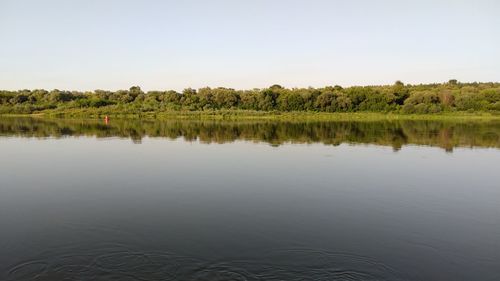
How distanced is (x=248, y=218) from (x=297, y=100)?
65.4 meters

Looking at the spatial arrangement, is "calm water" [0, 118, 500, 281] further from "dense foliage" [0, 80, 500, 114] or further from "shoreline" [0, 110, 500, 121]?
"dense foliage" [0, 80, 500, 114]

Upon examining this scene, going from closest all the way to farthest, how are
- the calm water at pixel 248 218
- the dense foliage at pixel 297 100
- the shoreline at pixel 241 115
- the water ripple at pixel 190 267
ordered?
the water ripple at pixel 190 267
the calm water at pixel 248 218
the shoreline at pixel 241 115
the dense foliage at pixel 297 100

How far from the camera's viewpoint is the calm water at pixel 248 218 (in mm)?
6613

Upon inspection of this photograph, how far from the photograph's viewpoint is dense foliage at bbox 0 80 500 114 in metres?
65.1

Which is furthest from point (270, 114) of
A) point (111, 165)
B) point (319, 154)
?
point (111, 165)

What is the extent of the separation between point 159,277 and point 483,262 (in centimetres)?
522

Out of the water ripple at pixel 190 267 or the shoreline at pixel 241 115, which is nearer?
the water ripple at pixel 190 267

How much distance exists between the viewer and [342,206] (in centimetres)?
1029

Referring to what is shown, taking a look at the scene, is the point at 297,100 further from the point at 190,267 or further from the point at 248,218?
the point at 190,267

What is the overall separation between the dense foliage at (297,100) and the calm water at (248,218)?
171 ft

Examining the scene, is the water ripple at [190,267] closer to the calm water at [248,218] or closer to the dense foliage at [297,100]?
the calm water at [248,218]

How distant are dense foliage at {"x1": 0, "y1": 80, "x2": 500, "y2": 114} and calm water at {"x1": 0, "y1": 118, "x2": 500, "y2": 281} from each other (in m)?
52.1

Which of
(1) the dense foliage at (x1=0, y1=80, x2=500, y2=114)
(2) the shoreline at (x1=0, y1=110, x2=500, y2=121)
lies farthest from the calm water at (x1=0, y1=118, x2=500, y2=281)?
(1) the dense foliage at (x1=0, y1=80, x2=500, y2=114)

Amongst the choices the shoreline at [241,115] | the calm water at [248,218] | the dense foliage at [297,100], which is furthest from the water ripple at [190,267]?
the dense foliage at [297,100]
